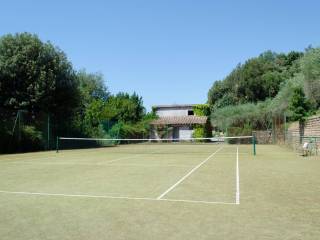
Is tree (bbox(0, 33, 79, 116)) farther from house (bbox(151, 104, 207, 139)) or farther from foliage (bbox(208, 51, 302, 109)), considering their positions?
foliage (bbox(208, 51, 302, 109))

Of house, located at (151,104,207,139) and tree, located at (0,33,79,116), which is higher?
tree, located at (0,33,79,116)

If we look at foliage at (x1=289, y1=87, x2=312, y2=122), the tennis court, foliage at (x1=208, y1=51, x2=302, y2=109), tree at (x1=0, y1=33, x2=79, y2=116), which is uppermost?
foliage at (x1=208, y1=51, x2=302, y2=109)

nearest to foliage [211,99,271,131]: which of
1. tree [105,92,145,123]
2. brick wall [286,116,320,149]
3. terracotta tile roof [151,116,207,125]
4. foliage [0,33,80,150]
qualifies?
terracotta tile roof [151,116,207,125]

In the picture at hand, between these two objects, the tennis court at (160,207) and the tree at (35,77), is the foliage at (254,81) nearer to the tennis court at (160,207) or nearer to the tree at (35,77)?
the tree at (35,77)

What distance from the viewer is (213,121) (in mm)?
59781

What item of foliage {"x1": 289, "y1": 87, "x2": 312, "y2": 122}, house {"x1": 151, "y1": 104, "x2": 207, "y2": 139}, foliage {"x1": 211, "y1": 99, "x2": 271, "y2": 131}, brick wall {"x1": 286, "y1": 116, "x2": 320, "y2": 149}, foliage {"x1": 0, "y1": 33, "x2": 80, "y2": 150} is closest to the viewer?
brick wall {"x1": 286, "y1": 116, "x2": 320, "y2": 149}

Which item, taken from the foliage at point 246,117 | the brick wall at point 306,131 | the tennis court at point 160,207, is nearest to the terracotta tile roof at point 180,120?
A: the foliage at point 246,117

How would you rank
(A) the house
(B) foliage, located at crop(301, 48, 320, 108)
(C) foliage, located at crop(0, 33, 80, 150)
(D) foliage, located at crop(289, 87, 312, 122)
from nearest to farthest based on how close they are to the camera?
Answer: 1. (D) foliage, located at crop(289, 87, 312, 122)
2. (C) foliage, located at crop(0, 33, 80, 150)
3. (B) foliage, located at crop(301, 48, 320, 108)
4. (A) the house

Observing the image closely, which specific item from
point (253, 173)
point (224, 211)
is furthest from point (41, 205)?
point (253, 173)

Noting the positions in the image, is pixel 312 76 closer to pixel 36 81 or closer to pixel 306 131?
pixel 306 131

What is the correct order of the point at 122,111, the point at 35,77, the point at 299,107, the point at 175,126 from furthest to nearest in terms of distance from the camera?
the point at 175,126
the point at 122,111
the point at 35,77
the point at 299,107

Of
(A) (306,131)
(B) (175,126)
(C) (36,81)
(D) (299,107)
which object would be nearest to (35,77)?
(C) (36,81)

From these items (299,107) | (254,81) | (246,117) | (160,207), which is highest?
(254,81)

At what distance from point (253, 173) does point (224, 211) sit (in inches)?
263
